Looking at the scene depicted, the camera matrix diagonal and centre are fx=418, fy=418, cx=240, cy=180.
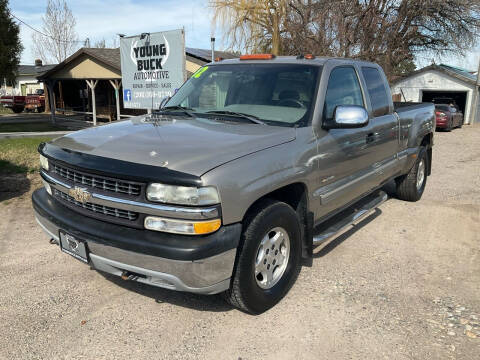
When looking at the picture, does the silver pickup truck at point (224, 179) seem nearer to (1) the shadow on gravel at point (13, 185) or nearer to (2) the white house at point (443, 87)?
(1) the shadow on gravel at point (13, 185)

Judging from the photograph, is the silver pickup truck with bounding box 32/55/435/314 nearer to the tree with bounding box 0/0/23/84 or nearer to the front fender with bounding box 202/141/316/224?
the front fender with bounding box 202/141/316/224

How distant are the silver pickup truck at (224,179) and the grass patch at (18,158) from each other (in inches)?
178

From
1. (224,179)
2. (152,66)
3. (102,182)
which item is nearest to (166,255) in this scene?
(224,179)

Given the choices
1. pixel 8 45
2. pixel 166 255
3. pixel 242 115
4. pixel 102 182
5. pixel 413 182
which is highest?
pixel 8 45

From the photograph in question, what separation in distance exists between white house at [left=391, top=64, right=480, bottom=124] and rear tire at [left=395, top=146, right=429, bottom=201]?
26659 millimetres

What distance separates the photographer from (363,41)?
2003cm

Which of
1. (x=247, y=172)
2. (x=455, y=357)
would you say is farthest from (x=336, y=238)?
(x=247, y=172)

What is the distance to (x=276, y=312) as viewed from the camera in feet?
10.9

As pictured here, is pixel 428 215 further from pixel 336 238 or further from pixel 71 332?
pixel 71 332

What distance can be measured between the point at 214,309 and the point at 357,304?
3.88ft

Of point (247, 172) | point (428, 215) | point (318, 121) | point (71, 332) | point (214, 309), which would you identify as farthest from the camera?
point (428, 215)

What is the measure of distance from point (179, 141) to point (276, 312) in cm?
155

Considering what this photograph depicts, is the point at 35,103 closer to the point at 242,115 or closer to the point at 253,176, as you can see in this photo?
the point at 242,115

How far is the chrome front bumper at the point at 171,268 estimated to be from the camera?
2594mm
